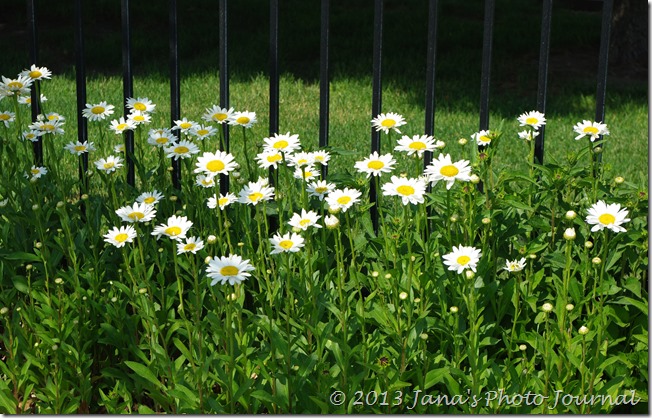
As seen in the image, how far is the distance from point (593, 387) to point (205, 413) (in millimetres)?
1139

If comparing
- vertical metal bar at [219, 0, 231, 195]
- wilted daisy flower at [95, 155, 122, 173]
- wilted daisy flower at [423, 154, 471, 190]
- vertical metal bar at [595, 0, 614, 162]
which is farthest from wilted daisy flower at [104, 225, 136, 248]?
vertical metal bar at [595, 0, 614, 162]

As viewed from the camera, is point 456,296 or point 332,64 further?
point 332,64

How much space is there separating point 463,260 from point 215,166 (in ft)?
2.59

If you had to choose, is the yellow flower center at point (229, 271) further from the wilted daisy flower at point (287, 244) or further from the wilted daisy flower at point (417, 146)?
the wilted daisy flower at point (417, 146)

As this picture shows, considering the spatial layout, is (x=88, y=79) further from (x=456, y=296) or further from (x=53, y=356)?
(x=456, y=296)

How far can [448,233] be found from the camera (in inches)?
107

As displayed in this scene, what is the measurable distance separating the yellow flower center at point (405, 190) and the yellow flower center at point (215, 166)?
0.54m

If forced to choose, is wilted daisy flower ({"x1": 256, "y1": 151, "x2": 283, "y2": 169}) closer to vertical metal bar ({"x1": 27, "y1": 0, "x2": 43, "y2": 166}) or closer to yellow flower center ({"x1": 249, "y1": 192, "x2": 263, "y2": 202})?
yellow flower center ({"x1": 249, "y1": 192, "x2": 263, "y2": 202})

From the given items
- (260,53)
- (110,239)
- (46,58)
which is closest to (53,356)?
(110,239)

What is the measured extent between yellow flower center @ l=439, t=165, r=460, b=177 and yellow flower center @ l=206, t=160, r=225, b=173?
2.16 ft

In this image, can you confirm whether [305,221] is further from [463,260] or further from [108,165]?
[108,165]

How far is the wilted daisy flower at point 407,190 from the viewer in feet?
7.99

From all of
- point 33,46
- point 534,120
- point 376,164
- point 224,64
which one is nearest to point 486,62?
point 534,120

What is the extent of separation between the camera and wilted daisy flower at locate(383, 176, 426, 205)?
7.99 feet
